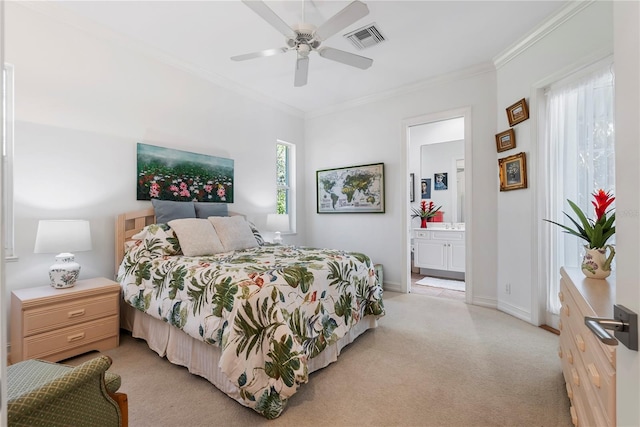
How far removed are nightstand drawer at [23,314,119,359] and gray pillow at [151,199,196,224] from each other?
3.31 ft

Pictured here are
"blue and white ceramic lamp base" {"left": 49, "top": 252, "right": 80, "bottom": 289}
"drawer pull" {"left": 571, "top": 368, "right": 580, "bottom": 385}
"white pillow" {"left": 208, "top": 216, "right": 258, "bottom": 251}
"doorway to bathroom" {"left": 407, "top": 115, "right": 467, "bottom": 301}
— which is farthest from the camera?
"doorway to bathroom" {"left": 407, "top": 115, "right": 467, "bottom": 301}

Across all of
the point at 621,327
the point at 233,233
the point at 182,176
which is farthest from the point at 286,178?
the point at 621,327

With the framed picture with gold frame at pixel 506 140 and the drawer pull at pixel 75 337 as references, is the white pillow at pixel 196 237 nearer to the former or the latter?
the drawer pull at pixel 75 337

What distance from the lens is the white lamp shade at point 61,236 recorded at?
215cm

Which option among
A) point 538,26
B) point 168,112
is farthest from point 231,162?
point 538,26

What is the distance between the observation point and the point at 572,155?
2.67 m

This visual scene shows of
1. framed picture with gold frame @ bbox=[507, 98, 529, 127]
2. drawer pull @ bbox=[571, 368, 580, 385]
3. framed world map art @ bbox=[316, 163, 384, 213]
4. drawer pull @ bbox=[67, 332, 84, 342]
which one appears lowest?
drawer pull @ bbox=[67, 332, 84, 342]

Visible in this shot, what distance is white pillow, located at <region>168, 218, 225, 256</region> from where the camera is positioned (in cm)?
269

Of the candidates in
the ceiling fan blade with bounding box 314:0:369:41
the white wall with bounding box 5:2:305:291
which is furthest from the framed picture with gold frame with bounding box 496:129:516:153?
the white wall with bounding box 5:2:305:291

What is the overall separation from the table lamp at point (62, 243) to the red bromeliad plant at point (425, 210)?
5.02 m

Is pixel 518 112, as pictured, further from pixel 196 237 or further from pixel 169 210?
pixel 169 210

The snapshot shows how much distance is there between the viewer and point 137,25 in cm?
277

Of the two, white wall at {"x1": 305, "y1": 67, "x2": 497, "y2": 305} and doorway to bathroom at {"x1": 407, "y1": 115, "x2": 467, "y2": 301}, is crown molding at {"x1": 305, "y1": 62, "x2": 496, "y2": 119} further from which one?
doorway to bathroom at {"x1": 407, "y1": 115, "x2": 467, "y2": 301}

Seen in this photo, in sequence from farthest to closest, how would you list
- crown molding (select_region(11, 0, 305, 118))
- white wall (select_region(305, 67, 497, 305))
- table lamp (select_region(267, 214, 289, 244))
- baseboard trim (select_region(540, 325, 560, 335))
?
table lamp (select_region(267, 214, 289, 244)), white wall (select_region(305, 67, 497, 305)), baseboard trim (select_region(540, 325, 560, 335)), crown molding (select_region(11, 0, 305, 118))
